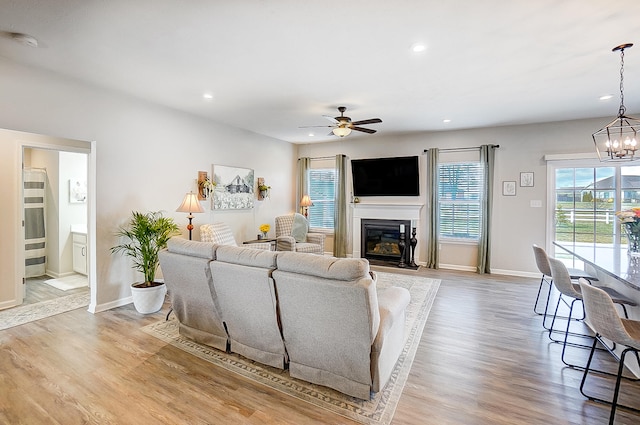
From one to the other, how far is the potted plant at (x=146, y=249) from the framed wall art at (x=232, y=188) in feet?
4.90

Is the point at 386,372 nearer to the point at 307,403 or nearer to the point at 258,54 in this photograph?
the point at 307,403

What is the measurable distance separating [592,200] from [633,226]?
2828mm

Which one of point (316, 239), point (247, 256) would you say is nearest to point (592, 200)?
point (316, 239)

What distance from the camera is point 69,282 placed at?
16.3 ft

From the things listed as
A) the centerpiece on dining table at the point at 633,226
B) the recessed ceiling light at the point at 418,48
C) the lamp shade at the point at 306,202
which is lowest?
the centerpiece on dining table at the point at 633,226

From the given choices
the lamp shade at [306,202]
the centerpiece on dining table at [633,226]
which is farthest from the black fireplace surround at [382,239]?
the centerpiece on dining table at [633,226]

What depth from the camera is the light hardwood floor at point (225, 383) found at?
1.97 metres

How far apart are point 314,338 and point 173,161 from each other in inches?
149

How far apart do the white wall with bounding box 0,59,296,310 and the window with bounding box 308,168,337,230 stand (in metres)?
2.64

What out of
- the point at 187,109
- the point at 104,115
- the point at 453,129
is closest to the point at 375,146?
the point at 453,129

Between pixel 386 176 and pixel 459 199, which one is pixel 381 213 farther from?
pixel 459 199

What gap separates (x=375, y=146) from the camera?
6.79 m

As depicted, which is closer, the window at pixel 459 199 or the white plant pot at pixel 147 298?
the white plant pot at pixel 147 298

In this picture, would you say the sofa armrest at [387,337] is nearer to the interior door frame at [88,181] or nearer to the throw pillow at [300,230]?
the interior door frame at [88,181]
